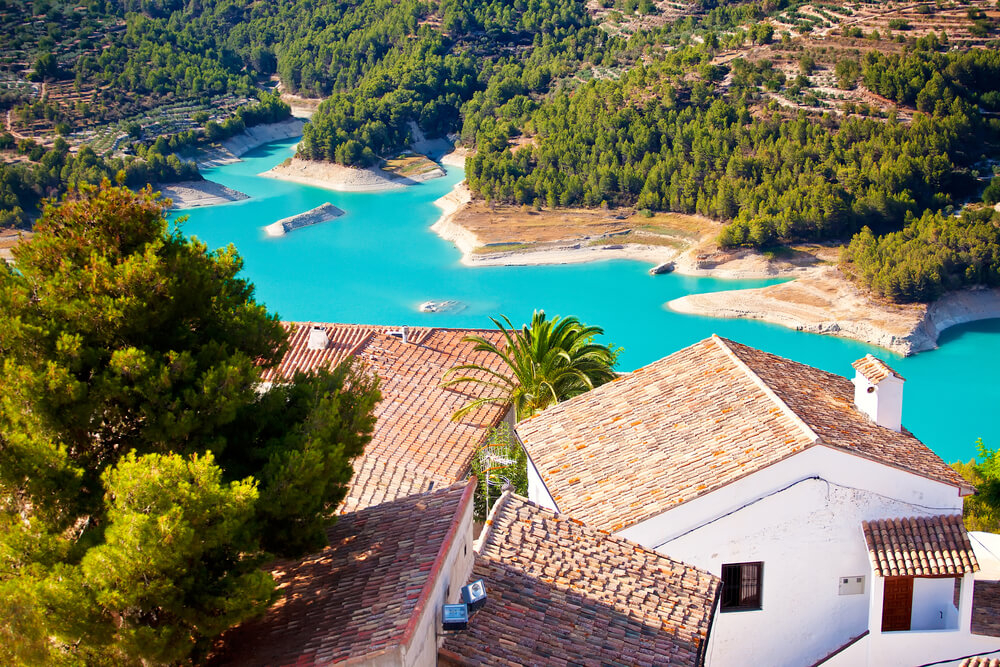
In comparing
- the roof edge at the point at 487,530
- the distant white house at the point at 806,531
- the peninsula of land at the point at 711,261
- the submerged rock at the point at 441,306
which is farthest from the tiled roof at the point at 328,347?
the peninsula of land at the point at 711,261

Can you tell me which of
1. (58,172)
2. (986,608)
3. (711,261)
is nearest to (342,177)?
(58,172)

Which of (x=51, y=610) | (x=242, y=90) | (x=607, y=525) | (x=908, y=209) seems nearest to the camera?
(x=51, y=610)

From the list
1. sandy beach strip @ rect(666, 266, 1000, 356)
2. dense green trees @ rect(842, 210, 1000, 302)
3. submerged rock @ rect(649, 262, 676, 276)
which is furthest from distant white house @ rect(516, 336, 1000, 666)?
submerged rock @ rect(649, 262, 676, 276)

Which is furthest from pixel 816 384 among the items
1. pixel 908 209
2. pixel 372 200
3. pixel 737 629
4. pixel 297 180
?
pixel 297 180

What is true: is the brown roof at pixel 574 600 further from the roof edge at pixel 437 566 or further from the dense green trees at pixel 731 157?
the dense green trees at pixel 731 157

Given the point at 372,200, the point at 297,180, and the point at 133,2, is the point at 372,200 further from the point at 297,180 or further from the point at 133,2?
the point at 133,2

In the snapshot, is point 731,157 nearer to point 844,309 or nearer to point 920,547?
point 844,309
